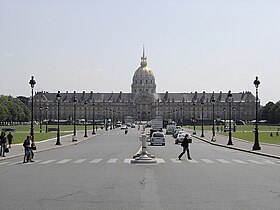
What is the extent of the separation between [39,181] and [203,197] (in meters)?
6.37

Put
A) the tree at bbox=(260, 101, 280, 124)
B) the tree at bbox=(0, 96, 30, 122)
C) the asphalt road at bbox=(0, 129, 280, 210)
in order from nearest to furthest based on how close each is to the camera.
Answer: the asphalt road at bbox=(0, 129, 280, 210) < the tree at bbox=(0, 96, 30, 122) < the tree at bbox=(260, 101, 280, 124)

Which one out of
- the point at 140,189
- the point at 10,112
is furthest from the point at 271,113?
the point at 140,189

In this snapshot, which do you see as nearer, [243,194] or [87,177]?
[243,194]

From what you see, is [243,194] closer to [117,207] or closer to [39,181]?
[117,207]

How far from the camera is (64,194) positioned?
1467 centimetres

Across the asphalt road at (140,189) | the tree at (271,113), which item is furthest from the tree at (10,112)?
the asphalt road at (140,189)

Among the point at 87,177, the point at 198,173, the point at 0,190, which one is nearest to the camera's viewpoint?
the point at 0,190

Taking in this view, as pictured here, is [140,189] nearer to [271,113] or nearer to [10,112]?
[10,112]

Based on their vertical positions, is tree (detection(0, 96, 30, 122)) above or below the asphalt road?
above

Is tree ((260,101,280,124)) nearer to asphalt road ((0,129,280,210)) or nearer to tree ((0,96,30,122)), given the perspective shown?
tree ((0,96,30,122))

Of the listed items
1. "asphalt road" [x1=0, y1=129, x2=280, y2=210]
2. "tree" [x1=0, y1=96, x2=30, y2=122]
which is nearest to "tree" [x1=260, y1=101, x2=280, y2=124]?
"tree" [x1=0, y1=96, x2=30, y2=122]


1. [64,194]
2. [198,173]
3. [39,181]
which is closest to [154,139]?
[198,173]

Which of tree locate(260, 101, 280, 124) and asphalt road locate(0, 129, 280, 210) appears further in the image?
tree locate(260, 101, 280, 124)

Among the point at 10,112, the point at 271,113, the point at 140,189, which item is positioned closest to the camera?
the point at 140,189
